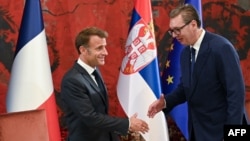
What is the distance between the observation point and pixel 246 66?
12.1 ft

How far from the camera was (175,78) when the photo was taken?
338 centimetres

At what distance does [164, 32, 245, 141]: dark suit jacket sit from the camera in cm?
208

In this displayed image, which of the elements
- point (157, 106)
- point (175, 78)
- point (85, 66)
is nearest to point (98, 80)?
point (85, 66)

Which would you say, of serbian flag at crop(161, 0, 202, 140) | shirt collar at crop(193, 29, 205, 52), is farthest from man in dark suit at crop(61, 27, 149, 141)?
serbian flag at crop(161, 0, 202, 140)

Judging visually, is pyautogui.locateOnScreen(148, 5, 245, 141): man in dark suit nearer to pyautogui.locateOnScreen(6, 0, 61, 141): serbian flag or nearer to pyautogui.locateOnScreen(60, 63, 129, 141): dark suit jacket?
pyautogui.locateOnScreen(60, 63, 129, 141): dark suit jacket

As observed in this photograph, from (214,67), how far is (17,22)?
1.88 metres

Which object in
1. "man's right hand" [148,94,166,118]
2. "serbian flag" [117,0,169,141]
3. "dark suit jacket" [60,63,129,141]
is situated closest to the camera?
"dark suit jacket" [60,63,129,141]

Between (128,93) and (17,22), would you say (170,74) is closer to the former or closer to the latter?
(128,93)

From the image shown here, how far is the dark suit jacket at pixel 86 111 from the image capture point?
220 cm

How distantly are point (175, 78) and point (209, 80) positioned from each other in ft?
3.91

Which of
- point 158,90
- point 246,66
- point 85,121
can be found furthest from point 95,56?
point 246,66

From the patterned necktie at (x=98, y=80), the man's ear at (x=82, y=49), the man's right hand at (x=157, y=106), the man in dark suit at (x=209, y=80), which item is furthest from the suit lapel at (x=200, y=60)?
the man's ear at (x=82, y=49)

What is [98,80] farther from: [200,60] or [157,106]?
[200,60]

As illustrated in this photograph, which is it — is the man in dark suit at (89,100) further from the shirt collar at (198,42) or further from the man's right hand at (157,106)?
the shirt collar at (198,42)
